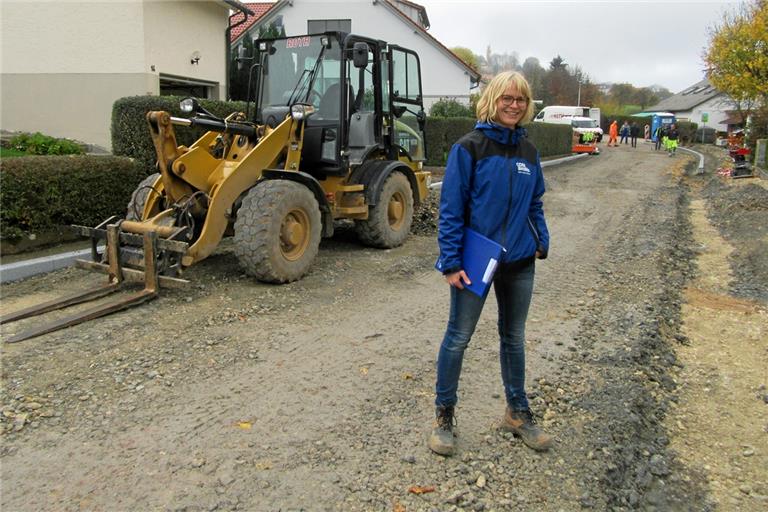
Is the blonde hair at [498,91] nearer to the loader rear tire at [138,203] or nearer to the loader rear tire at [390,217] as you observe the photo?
the loader rear tire at [138,203]

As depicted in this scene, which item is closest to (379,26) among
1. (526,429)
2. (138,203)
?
(138,203)

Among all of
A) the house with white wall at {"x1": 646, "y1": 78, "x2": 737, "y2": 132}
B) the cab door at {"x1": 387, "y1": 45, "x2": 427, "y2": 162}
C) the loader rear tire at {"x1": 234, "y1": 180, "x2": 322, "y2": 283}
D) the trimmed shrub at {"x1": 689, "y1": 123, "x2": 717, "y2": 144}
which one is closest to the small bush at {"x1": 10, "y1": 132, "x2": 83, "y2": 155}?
the cab door at {"x1": 387, "y1": 45, "x2": 427, "y2": 162}

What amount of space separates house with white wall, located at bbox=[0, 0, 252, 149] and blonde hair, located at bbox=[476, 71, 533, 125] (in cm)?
1360

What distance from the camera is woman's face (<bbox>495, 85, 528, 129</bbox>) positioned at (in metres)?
3.24

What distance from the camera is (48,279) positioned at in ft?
22.3

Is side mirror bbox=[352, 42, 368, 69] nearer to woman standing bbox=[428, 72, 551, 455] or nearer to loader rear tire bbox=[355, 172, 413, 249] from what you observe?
loader rear tire bbox=[355, 172, 413, 249]

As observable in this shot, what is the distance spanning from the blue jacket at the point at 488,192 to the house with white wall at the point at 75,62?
1365 centimetres

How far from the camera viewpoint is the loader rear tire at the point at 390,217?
8352 mm

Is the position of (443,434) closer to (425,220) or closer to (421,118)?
(421,118)

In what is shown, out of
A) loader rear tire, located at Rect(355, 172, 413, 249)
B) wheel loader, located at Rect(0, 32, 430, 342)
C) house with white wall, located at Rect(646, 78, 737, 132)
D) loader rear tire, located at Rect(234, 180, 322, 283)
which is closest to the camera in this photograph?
wheel loader, located at Rect(0, 32, 430, 342)

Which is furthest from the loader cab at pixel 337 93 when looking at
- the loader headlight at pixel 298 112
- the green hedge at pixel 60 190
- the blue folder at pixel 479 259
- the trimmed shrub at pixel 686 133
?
the trimmed shrub at pixel 686 133

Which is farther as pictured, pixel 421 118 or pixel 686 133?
pixel 686 133

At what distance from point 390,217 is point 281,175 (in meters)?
2.34

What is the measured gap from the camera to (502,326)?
3557 mm
